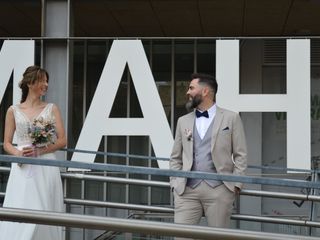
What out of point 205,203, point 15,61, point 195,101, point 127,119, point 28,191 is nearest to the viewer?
point 205,203

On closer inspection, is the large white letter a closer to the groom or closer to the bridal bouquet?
the bridal bouquet

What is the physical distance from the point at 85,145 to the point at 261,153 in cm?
495

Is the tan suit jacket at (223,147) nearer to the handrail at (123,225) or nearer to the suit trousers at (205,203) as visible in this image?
the suit trousers at (205,203)

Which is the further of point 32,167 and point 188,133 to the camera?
point 32,167

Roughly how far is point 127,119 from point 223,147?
2.60m

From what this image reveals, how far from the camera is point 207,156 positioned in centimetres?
488

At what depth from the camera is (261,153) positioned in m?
11.3

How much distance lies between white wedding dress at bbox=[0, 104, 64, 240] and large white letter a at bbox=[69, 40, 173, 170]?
1962mm

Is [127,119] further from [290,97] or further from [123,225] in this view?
[123,225]

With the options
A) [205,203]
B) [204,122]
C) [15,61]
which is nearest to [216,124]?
[204,122]

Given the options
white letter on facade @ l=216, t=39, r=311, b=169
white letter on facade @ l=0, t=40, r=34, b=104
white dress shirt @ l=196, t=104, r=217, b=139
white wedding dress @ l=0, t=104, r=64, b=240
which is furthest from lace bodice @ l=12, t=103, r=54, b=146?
white letter on facade @ l=216, t=39, r=311, b=169

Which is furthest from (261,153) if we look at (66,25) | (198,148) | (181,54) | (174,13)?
(198,148)

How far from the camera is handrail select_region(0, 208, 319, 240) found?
2.43 meters

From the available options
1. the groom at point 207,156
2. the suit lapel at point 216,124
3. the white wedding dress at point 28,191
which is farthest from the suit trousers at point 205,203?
the white wedding dress at point 28,191
